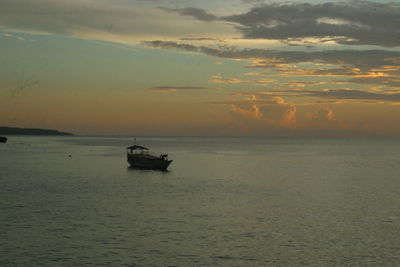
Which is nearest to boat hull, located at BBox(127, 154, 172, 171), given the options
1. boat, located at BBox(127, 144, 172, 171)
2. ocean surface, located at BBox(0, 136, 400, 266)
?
boat, located at BBox(127, 144, 172, 171)

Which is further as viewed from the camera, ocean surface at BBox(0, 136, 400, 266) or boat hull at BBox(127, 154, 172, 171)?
boat hull at BBox(127, 154, 172, 171)

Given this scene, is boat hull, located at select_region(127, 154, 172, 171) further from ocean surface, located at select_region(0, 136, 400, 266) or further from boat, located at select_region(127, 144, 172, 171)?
ocean surface, located at select_region(0, 136, 400, 266)

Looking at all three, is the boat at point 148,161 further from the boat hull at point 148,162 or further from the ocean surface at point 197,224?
the ocean surface at point 197,224

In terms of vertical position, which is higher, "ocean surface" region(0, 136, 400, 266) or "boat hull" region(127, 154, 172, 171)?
"boat hull" region(127, 154, 172, 171)

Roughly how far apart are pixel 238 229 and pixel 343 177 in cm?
5306

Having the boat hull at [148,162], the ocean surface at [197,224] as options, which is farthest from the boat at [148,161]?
the ocean surface at [197,224]

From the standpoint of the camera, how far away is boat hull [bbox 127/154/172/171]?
94.1m

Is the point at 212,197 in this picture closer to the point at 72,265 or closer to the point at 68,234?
the point at 68,234

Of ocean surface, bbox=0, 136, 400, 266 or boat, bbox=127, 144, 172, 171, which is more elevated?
boat, bbox=127, 144, 172, 171

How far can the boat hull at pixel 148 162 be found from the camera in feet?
309

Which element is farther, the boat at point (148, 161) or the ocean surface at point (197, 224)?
the boat at point (148, 161)

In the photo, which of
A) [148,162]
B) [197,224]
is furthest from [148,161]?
[197,224]

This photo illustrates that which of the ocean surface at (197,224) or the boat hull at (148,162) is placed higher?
the boat hull at (148,162)

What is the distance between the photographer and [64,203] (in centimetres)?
4997
